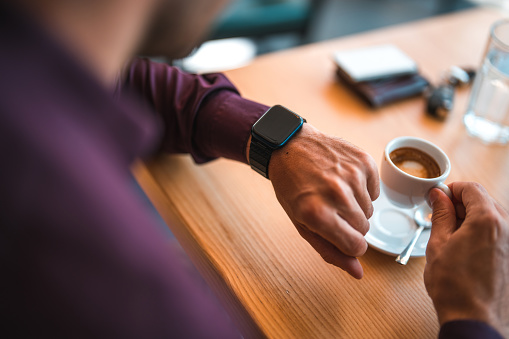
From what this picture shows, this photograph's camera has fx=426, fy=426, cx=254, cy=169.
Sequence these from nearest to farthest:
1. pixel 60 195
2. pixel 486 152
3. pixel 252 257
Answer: pixel 60 195, pixel 252 257, pixel 486 152

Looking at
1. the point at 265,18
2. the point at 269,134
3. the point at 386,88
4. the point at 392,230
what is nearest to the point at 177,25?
the point at 269,134

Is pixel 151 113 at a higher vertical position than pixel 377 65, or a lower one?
higher

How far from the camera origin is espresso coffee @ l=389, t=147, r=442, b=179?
0.70m

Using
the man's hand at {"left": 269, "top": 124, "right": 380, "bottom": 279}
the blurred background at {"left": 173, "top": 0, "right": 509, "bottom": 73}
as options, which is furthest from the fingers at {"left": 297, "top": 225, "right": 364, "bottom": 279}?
the blurred background at {"left": 173, "top": 0, "right": 509, "bottom": 73}

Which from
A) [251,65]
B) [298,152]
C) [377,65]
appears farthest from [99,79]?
[377,65]

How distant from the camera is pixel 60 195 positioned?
0.33m

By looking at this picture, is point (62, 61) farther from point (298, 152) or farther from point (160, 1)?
point (298, 152)

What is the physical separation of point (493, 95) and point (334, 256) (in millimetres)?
541

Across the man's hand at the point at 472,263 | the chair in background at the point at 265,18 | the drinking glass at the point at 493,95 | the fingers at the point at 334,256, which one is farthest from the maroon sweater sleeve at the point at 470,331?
the chair in background at the point at 265,18

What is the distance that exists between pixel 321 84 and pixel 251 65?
6.9 inches

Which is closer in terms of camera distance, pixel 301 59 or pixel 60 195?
pixel 60 195

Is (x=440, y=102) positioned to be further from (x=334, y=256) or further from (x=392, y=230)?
(x=334, y=256)

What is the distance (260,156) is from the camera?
697mm

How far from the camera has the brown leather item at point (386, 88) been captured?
0.95m
